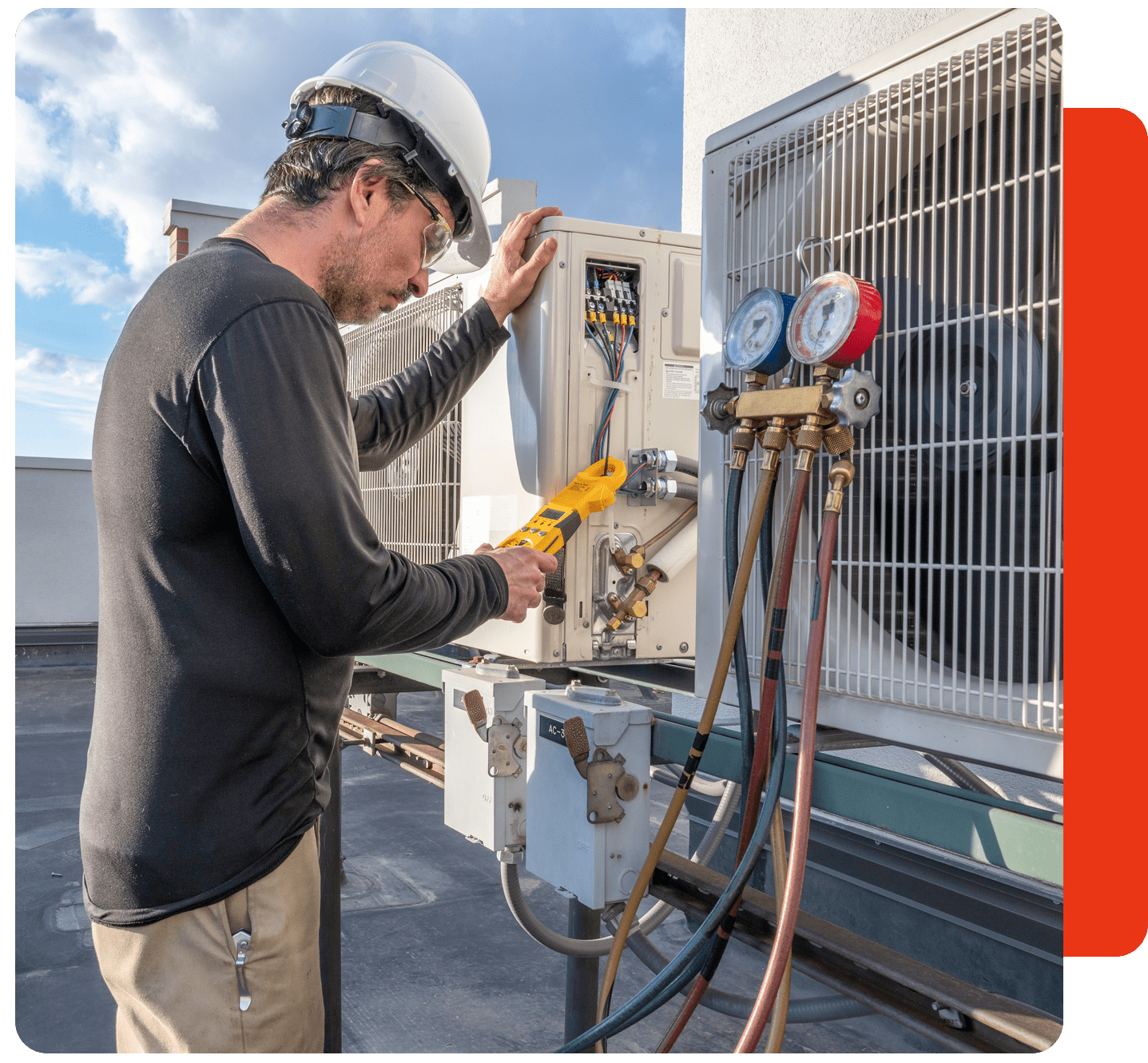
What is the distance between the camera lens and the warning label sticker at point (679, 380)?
1507 millimetres

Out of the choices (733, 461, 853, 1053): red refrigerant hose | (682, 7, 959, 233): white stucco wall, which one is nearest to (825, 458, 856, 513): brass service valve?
(733, 461, 853, 1053): red refrigerant hose

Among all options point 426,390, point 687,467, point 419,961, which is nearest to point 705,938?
point 687,467

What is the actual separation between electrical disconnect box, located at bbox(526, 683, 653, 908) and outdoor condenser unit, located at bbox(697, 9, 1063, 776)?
0.80 feet

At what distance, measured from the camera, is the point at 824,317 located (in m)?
0.90

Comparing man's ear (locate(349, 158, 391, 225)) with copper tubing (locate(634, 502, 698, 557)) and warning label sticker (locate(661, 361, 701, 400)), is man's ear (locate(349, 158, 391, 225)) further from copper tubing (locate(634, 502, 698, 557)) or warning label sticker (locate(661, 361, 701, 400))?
copper tubing (locate(634, 502, 698, 557))

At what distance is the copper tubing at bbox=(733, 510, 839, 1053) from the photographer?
82 centimetres

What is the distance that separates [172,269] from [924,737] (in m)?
0.95

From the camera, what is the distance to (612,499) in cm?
139

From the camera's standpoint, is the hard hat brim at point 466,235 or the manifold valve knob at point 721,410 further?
the hard hat brim at point 466,235

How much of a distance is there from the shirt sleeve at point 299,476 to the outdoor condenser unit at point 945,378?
1.49ft

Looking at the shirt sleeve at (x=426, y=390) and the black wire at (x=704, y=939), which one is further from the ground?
the shirt sleeve at (x=426, y=390)

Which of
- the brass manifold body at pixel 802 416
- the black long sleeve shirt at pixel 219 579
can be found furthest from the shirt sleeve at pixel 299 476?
the brass manifold body at pixel 802 416

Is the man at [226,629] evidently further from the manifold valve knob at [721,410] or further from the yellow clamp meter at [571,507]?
the manifold valve knob at [721,410]

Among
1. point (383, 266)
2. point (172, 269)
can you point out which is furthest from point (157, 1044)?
point (383, 266)
